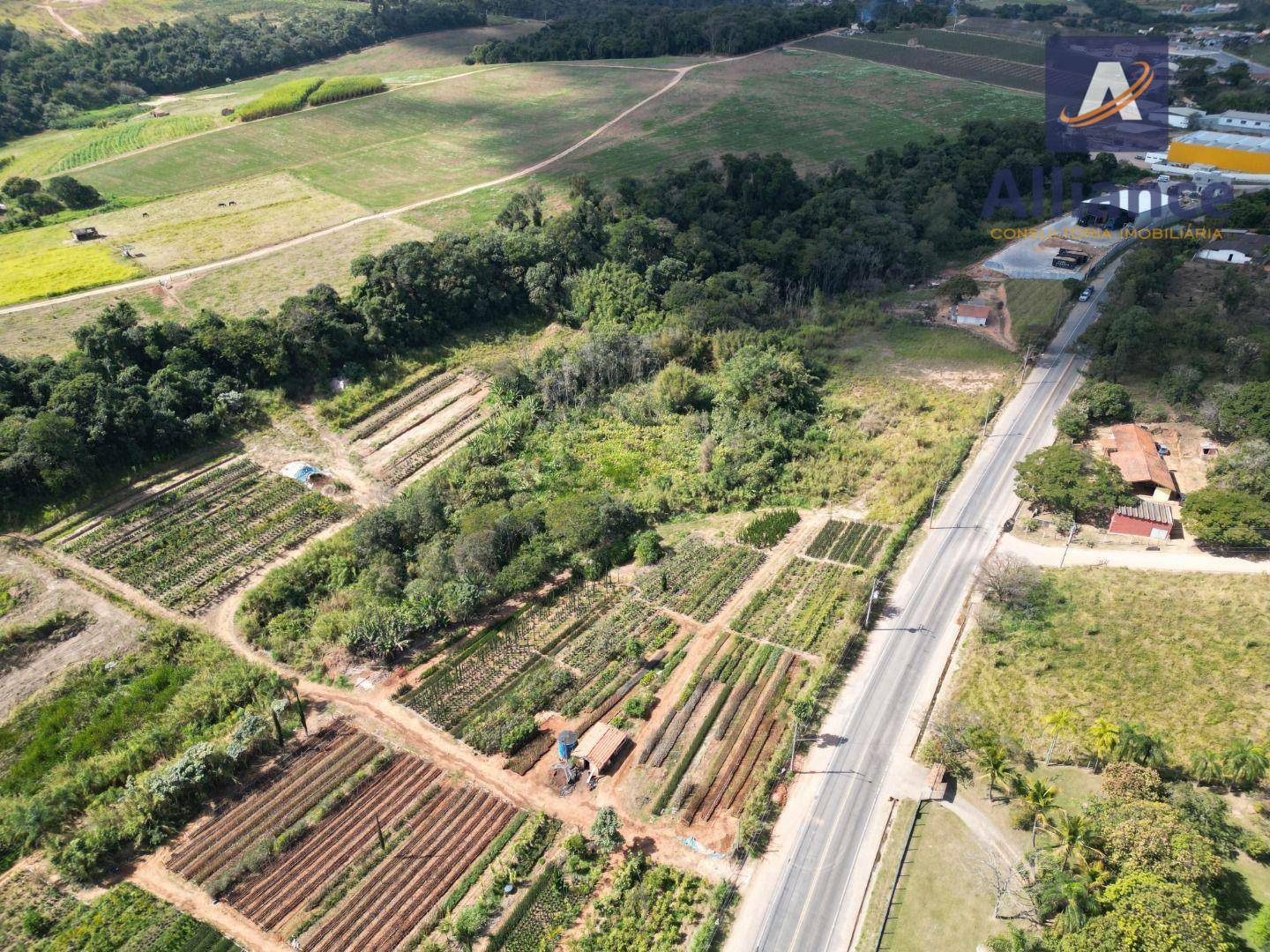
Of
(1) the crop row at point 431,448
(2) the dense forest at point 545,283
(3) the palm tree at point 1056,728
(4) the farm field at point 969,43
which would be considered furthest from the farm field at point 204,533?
(4) the farm field at point 969,43

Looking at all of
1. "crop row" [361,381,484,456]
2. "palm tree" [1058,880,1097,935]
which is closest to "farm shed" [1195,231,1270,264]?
"palm tree" [1058,880,1097,935]

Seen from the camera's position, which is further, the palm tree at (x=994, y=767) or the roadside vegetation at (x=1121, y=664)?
the roadside vegetation at (x=1121, y=664)

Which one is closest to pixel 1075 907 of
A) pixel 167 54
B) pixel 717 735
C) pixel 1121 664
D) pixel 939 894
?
pixel 939 894

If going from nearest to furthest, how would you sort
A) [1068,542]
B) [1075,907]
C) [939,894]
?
[1075,907] < [939,894] < [1068,542]

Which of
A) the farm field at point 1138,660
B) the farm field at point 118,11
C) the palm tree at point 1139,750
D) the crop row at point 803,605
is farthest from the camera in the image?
the farm field at point 118,11

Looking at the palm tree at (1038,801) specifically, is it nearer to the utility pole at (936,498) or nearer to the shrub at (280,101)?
the utility pole at (936,498)

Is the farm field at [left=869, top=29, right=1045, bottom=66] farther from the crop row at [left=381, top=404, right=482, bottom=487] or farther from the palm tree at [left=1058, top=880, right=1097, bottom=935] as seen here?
the palm tree at [left=1058, top=880, right=1097, bottom=935]

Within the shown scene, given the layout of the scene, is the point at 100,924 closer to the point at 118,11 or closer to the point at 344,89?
→ the point at 344,89
